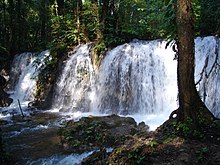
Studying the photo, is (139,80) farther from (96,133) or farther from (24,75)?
(24,75)

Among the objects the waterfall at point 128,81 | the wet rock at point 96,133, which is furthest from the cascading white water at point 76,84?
the wet rock at point 96,133

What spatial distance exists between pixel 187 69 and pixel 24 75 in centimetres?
1407

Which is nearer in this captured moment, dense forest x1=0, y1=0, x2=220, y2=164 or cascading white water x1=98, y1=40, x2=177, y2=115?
dense forest x1=0, y1=0, x2=220, y2=164

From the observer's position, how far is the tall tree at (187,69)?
527 centimetres

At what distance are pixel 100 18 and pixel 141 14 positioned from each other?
4.02 m

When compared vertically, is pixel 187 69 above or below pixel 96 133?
above

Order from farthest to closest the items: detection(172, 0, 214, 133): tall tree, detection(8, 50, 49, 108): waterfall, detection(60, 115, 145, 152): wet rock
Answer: detection(8, 50, 49, 108): waterfall < detection(60, 115, 145, 152): wet rock < detection(172, 0, 214, 133): tall tree

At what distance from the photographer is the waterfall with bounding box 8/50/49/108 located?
51.6ft

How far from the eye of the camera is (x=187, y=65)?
17.3 ft

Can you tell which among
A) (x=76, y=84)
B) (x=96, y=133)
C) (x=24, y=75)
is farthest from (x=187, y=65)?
(x=24, y=75)

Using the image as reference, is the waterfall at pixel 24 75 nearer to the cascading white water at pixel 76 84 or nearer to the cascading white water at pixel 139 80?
the cascading white water at pixel 76 84

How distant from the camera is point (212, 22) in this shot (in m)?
11.7

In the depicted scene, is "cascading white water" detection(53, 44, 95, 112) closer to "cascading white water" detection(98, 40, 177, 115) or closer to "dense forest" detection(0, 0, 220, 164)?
"dense forest" detection(0, 0, 220, 164)

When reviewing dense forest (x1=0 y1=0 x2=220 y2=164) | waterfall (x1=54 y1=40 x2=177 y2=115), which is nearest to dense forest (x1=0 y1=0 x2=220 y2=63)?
dense forest (x1=0 y1=0 x2=220 y2=164)
